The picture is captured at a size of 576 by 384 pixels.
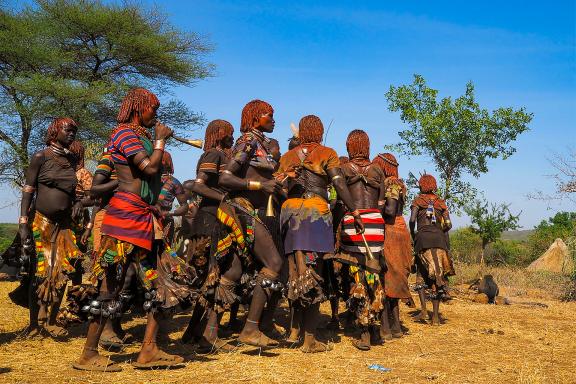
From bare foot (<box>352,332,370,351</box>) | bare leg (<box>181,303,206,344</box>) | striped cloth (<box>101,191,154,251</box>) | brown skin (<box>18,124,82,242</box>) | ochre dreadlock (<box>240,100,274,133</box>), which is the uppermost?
ochre dreadlock (<box>240,100,274,133</box>)

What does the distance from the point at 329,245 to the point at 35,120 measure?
14.6 meters

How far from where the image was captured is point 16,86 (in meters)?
17.6

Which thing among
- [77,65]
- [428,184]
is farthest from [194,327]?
[77,65]

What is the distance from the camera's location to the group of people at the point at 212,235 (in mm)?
5012

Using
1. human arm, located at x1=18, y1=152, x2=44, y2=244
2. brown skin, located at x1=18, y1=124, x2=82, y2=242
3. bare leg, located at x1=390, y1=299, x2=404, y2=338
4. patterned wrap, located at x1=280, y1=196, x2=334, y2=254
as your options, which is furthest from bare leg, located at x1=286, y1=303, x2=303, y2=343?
human arm, located at x1=18, y1=152, x2=44, y2=244

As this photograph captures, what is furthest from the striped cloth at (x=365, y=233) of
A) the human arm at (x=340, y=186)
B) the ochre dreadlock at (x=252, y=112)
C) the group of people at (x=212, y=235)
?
the ochre dreadlock at (x=252, y=112)

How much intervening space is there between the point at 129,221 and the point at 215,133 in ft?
7.93

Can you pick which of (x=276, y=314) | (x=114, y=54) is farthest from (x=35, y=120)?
(x=276, y=314)

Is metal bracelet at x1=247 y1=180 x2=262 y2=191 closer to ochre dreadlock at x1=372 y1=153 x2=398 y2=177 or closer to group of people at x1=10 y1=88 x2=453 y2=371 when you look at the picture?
group of people at x1=10 y1=88 x2=453 y2=371

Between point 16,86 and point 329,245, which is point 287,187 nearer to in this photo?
point 329,245

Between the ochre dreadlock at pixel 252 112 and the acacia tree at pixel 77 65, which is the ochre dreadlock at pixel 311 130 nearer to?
the ochre dreadlock at pixel 252 112

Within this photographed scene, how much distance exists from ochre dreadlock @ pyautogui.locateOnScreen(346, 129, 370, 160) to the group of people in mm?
16

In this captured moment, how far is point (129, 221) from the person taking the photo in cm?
496

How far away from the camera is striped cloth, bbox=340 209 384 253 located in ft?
22.6
